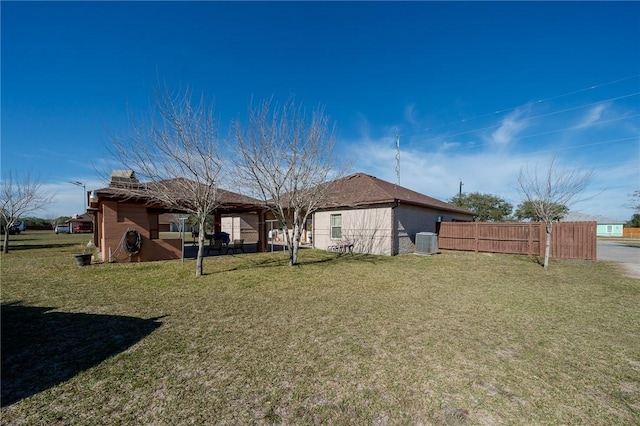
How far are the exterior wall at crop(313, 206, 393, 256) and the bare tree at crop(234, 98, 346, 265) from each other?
14.1 feet

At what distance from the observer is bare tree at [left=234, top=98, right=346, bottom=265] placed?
32.0 feet

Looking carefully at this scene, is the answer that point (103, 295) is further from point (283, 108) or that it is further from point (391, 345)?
point (283, 108)

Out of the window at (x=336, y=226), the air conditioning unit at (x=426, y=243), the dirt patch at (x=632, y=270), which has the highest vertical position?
the window at (x=336, y=226)

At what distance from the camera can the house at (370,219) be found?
13953 millimetres

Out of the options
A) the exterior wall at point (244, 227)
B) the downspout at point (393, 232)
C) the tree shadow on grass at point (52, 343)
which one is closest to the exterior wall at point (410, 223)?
the downspout at point (393, 232)

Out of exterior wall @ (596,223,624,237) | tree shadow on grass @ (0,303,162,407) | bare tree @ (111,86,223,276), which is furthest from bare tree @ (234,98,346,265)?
exterior wall @ (596,223,624,237)

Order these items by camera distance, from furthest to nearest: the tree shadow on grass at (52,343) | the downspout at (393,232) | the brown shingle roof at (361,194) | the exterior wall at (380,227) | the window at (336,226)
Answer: the window at (336,226) < the brown shingle roof at (361,194) < the exterior wall at (380,227) < the downspout at (393,232) < the tree shadow on grass at (52,343)

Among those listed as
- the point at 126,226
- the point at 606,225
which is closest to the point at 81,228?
the point at 126,226

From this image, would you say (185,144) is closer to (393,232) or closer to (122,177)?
(122,177)

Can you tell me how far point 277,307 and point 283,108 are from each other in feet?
23.2

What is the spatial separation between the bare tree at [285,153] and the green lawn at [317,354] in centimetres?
445

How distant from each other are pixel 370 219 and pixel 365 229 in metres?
0.63

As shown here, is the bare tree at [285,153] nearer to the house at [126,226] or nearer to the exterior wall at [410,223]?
the house at [126,226]

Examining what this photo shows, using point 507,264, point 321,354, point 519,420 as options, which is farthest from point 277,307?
point 507,264
